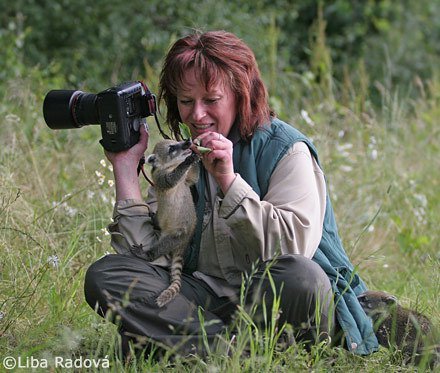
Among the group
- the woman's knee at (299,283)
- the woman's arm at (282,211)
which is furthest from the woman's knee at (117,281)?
the woman's knee at (299,283)

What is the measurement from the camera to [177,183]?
142 inches

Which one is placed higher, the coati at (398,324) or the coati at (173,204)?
the coati at (173,204)

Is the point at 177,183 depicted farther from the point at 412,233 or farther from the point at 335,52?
the point at 335,52

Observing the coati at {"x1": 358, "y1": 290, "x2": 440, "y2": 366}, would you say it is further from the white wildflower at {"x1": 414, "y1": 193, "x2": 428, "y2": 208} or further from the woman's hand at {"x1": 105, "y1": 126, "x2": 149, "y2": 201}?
the white wildflower at {"x1": 414, "y1": 193, "x2": 428, "y2": 208}

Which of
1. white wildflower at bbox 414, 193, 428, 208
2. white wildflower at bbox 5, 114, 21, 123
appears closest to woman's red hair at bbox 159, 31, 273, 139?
white wildflower at bbox 5, 114, 21, 123

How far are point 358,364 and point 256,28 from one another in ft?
17.8

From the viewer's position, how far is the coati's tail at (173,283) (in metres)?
3.37

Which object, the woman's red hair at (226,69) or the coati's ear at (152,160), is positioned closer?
the woman's red hair at (226,69)

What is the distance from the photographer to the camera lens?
3.69 meters

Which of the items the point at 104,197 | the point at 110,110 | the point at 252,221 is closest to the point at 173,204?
the point at 110,110

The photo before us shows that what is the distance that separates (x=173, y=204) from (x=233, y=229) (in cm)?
46

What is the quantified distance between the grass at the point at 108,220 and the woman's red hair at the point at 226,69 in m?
0.65

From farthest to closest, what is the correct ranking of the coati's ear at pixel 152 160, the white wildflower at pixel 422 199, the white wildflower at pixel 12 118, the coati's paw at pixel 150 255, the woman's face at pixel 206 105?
the white wildflower at pixel 422 199, the white wildflower at pixel 12 118, the coati's ear at pixel 152 160, the coati's paw at pixel 150 255, the woman's face at pixel 206 105

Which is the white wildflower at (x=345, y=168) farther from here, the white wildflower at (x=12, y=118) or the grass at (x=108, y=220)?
the white wildflower at (x=12, y=118)
